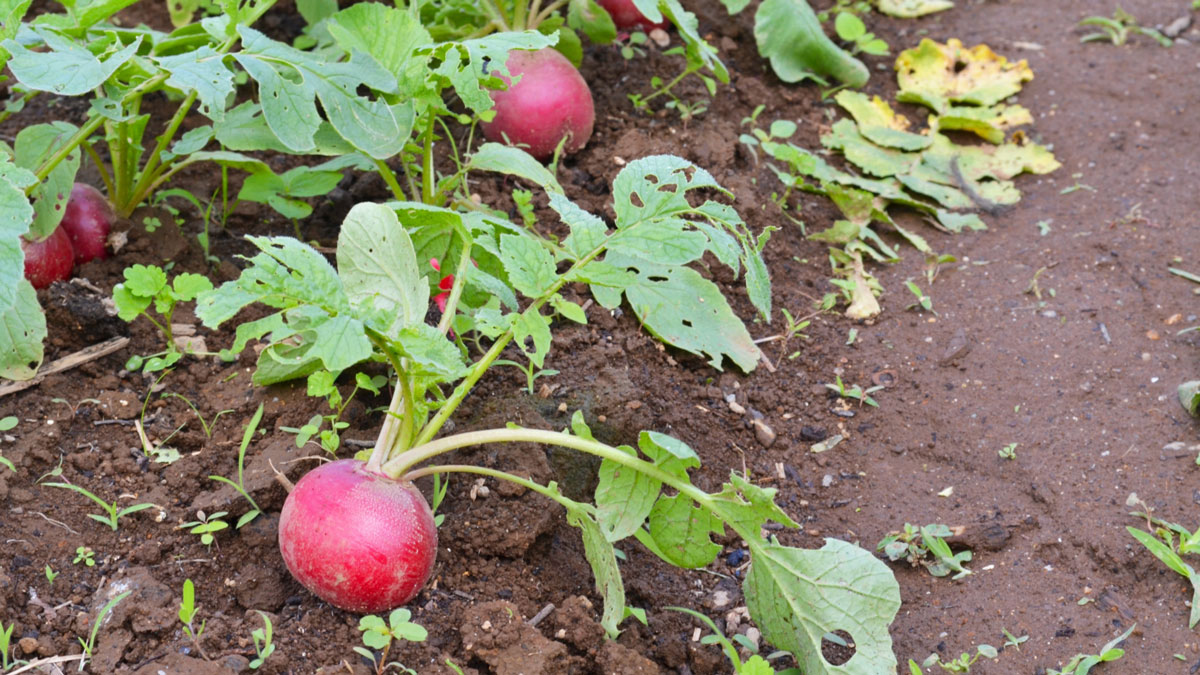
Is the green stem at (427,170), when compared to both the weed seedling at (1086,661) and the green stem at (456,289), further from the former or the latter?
the weed seedling at (1086,661)

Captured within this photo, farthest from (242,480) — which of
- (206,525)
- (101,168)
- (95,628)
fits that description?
(101,168)

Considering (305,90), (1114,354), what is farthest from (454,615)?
(1114,354)

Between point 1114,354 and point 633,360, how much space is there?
1222mm

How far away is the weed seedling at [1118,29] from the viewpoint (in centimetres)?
405

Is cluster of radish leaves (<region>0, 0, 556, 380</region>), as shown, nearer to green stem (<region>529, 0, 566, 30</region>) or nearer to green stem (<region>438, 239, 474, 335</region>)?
green stem (<region>438, 239, 474, 335</region>)

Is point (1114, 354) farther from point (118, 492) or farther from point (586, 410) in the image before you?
point (118, 492)

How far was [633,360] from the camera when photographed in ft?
8.44

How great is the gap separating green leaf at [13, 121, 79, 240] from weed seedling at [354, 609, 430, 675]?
1.26 meters

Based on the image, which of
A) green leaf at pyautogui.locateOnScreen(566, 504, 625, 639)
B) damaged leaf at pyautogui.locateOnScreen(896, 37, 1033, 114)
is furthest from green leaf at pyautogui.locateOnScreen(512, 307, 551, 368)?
damaged leaf at pyautogui.locateOnScreen(896, 37, 1033, 114)

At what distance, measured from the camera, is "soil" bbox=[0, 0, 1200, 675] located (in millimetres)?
1911

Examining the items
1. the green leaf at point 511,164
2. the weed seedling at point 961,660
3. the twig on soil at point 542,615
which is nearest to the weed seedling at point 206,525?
the twig on soil at point 542,615

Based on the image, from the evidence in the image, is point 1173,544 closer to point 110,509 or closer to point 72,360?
point 110,509

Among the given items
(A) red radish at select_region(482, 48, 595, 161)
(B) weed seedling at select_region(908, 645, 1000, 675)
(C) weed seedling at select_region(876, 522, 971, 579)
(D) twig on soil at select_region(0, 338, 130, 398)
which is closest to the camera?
(B) weed seedling at select_region(908, 645, 1000, 675)

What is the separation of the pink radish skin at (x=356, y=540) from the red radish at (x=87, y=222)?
43.6 inches
